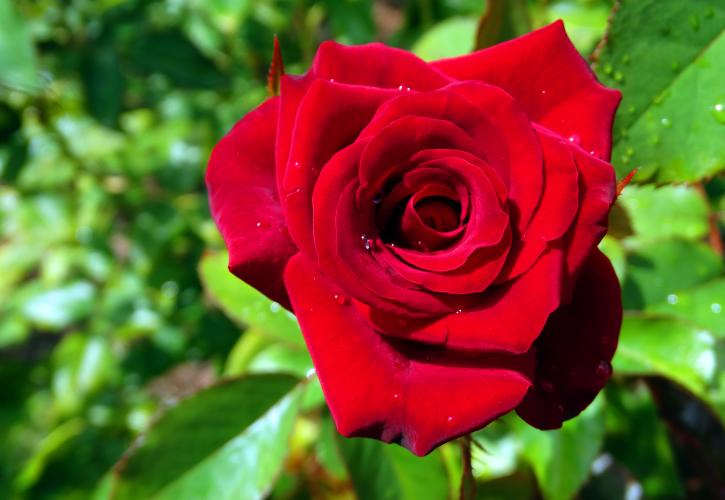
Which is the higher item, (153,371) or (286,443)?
(286,443)

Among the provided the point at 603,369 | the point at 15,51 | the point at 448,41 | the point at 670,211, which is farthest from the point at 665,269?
the point at 15,51

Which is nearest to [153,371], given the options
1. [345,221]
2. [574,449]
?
[574,449]

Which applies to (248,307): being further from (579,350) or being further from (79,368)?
(79,368)

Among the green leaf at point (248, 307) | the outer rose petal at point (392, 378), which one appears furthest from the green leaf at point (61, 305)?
the outer rose petal at point (392, 378)

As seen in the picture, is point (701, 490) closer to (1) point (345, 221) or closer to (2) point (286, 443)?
(2) point (286, 443)

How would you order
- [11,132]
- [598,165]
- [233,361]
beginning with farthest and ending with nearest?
[11,132] → [233,361] → [598,165]

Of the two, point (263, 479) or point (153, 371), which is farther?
point (153, 371)

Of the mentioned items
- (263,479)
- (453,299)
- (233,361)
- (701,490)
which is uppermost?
(453,299)
